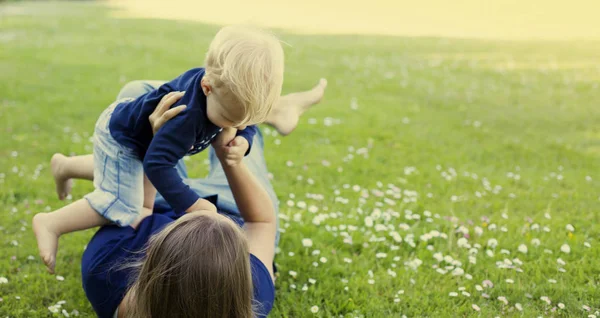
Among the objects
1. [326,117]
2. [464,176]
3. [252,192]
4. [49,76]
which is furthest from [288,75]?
[252,192]

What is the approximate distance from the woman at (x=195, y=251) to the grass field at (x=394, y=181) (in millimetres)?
427

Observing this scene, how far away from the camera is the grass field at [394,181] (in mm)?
3641

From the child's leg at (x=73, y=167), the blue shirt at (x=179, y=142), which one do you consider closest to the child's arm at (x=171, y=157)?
the blue shirt at (x=179, y=142)

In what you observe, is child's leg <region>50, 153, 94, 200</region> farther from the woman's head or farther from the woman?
the woman's head

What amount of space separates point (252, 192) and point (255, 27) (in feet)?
3.10

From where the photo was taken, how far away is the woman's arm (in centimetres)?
326

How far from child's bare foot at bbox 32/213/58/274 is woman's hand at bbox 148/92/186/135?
2.96 feet

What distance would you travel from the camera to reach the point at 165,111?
3.09 meters

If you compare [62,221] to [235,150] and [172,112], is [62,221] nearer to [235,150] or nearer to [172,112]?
[172,112]

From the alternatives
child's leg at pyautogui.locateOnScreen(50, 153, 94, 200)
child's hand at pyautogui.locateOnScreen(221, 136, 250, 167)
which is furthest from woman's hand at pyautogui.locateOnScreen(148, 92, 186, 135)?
child's leg at pyautogui.locateOnScreen(50, 153, 94, 200)

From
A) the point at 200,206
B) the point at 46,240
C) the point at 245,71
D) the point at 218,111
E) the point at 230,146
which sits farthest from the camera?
the point at 46,240

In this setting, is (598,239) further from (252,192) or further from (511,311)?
(252,192)

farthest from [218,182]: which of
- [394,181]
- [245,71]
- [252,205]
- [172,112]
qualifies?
[394,181]

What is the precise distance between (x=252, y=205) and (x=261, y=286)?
52 cm
